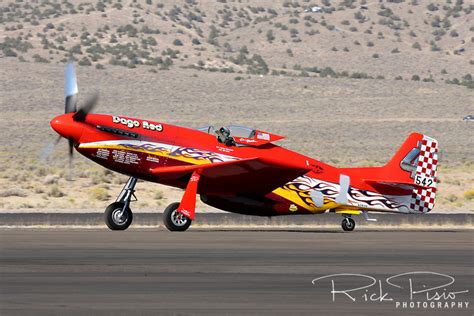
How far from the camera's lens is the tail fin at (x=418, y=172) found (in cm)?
2884

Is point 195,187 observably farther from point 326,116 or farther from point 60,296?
point 326,116

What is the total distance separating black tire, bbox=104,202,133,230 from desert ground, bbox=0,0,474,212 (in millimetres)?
8165

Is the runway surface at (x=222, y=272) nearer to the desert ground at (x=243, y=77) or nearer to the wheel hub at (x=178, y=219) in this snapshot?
the wheel hub at (x=178, y=219)

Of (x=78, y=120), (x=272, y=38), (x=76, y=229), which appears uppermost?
(x=272, y=38)

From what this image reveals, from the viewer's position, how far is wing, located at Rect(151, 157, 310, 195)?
25.9 metres

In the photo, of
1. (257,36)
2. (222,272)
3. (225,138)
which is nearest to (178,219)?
(225,138)

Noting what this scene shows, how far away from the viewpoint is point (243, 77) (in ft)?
288

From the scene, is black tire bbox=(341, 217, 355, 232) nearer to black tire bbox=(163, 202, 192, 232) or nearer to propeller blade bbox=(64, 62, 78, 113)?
black tire bbox=(163, 202, 192, 232)

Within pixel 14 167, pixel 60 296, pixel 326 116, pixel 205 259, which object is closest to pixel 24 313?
pixel 60 296

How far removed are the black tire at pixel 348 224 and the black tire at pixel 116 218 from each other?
212 inches

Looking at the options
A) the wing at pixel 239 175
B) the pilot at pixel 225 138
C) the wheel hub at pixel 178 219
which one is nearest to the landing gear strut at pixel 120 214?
the wing at pixel 239 175

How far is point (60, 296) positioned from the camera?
13992mm

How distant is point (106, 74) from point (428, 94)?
2471 cm
